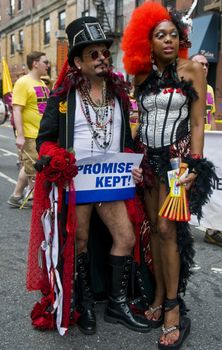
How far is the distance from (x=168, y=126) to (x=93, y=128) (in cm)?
42

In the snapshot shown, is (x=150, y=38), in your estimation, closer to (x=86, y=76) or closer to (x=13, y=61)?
(x=86, y=76)

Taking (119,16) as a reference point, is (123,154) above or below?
below

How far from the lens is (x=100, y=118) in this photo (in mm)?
2645

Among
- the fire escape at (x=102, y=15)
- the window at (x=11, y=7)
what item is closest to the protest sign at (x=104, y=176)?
the fire escape at (x=102, y=15)

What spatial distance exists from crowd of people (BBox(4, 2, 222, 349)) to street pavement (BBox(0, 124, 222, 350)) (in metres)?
0.07

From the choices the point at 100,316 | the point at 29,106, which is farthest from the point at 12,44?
the point at 100,316

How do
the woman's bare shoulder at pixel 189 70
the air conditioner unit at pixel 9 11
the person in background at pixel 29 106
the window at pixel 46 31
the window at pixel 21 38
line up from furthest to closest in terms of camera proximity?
the air conditioner unit at pixel 9 11 → the window at pixel 21 38 → the window at pixel 46 31 → the person in background at pixel 29 106 → the woman's bare shoulder at pixel 189 70

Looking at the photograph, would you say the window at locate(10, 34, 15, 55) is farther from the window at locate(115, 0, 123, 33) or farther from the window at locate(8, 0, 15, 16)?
the window at locate(115, 0, 123, 33)

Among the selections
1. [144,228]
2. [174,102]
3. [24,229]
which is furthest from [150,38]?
[24,229]

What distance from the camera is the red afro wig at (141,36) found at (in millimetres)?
2521

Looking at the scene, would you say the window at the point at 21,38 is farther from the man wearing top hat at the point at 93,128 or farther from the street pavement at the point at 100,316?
the man wearing top hat at the point at 93,128

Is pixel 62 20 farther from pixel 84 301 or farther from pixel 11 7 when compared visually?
pixel 84 301

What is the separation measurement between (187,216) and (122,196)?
42 cm

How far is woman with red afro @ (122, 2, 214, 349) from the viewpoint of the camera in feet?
8.13
